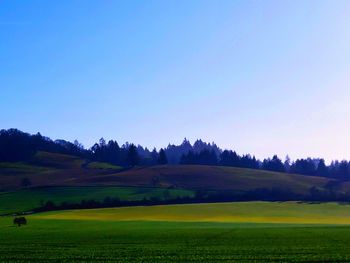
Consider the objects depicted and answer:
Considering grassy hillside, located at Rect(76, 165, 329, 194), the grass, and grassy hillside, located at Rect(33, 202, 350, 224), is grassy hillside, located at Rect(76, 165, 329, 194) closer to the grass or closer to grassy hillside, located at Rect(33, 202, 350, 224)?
the grass

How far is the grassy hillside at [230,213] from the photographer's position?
92688mm

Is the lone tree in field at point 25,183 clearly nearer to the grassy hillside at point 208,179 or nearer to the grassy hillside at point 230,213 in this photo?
the grassy hillside at point 208,179

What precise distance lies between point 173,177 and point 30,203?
6117 centimetres

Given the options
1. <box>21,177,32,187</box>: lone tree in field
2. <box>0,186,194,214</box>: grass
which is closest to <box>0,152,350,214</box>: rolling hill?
<box>0,186,194,214</box>: grass

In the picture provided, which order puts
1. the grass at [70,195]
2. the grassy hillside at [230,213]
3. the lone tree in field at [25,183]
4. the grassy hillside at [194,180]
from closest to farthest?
1. the grassy hillside at [230,213]
2. the grass at [70,195]
3. the grassy hillside at [194,180]
4. the lone tree in field at [25,183]

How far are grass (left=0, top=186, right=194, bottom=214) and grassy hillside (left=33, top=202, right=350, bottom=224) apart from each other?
18189mm

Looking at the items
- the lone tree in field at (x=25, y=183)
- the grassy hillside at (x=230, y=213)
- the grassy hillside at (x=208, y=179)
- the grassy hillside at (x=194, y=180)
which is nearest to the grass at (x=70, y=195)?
the grassy hillside at (x=194, y=180)

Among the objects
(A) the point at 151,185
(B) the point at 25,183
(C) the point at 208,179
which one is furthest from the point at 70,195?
(C) the point at 208,179

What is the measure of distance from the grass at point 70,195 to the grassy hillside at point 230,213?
18189 mm

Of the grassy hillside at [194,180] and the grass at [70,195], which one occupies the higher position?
the grassy hillside at [194,180]

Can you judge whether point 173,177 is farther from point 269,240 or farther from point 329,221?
point 269,240

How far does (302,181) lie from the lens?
575 ft

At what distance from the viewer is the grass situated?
414ft

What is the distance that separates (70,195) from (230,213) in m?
52.5
